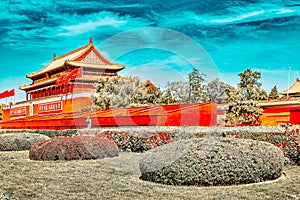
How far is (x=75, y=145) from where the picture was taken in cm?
1029

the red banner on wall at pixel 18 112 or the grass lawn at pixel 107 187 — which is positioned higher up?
the grass lawn at pixel 107 187

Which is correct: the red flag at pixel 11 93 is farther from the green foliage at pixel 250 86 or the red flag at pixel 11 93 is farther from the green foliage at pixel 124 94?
the green foliage at pixel 250 86


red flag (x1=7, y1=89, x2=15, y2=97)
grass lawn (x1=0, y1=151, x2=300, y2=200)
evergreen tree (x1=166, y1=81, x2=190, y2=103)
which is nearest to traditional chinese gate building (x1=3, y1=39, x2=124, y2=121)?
red flag (x1=7, y1=89, x2=15, y2=97)

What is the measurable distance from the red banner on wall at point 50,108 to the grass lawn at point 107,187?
2560 centimetres

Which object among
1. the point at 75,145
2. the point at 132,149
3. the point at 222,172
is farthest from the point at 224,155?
the point at 132,149

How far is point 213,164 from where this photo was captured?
20.4ft

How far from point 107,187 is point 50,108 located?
30.3 meters

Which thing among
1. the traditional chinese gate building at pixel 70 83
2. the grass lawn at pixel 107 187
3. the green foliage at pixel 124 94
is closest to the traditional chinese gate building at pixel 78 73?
the traditional chinese gate building at pixel 70 83

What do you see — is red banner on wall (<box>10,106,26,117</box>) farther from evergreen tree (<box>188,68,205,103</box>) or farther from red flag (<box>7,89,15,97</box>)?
evergreen tree (<box>188,68,205,103</box>)

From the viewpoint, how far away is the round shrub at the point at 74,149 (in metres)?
10.1

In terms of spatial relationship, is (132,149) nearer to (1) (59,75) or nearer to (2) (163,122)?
(2) (163,122)

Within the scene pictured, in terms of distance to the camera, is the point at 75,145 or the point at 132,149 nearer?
the point at 75,145

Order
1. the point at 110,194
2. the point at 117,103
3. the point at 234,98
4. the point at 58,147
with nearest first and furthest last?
1. the point at 110,194
2. the point at 58,147
3. the point at 234,98
4. the point at 117,103

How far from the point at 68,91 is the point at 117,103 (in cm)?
933
